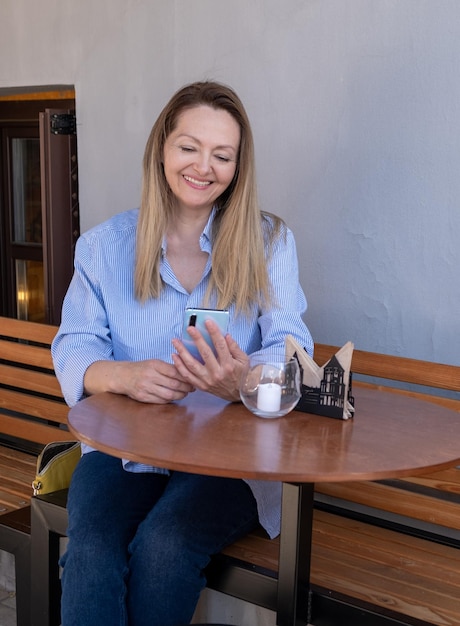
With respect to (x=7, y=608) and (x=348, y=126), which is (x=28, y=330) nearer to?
(x=7, y=608)

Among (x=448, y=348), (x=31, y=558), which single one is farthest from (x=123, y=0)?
(x=31, y=558)

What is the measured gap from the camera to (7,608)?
10.9 ft

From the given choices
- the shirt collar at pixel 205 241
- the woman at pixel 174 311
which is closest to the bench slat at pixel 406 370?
the woman at pixel 174 311

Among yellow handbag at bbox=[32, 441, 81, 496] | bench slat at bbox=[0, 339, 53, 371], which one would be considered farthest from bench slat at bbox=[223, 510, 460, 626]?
bench slat at bbox=[0, 339, 53, 371]

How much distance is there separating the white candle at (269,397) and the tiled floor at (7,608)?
1624 millimetres

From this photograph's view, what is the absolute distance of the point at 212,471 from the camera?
1736mm

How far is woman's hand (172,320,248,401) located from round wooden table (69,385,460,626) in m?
0.07

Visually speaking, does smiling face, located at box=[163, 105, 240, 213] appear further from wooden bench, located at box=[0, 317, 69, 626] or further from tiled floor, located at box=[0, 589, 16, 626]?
tiled floor, located at box=[0, 589, 16, 626]

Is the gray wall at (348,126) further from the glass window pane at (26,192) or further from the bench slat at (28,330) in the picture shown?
the glass window pane at (26,192)

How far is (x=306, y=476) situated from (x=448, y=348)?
4.34 ft

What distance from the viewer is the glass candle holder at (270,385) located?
6.82 ft

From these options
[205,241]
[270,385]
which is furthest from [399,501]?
[205,241]

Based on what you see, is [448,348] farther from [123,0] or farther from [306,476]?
[123,0]

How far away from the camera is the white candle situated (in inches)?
82.4
